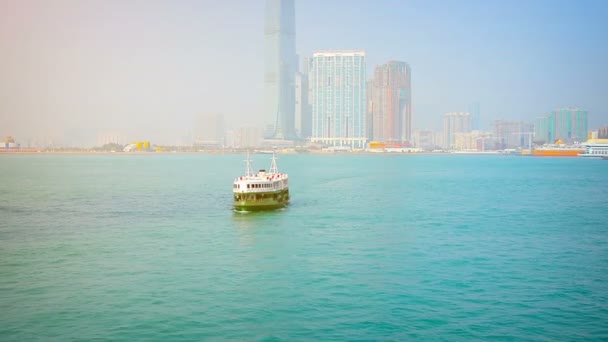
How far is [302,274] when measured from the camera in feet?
77.8

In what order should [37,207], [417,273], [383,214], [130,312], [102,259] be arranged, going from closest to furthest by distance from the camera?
[130,312] → [417,273] → [102,259] → [383,214] → [37,207]

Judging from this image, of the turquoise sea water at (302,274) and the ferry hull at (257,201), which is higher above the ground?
the ferry hull at (257,201)

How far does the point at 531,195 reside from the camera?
59.9 metres

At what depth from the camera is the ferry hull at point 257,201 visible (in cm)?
4241

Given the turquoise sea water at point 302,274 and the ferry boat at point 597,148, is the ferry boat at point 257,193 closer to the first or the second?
the turquoise sea water at point 302,274

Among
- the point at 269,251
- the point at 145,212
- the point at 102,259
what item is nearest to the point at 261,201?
the point at 145,212

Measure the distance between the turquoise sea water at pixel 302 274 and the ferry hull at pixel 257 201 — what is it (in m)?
0.95

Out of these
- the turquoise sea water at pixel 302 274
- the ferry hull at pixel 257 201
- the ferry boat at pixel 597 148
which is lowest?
the turquoise sea water at pixel 302 274

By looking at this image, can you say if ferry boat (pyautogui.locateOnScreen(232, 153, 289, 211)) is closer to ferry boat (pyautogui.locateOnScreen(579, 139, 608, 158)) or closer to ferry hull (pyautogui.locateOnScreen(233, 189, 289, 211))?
ferry hull (pyautogui.locateOnScreen(233, 189, 289, 211))

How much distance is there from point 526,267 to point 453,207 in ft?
77.4

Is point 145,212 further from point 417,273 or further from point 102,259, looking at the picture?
point 417,273

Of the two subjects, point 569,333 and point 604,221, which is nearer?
point 569,333

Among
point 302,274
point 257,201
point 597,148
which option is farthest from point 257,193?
point 597,148

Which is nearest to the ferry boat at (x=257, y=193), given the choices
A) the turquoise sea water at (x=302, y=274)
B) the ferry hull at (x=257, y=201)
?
the ferry hull at (x=257, y=201)
